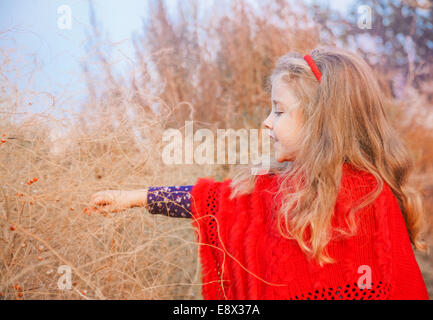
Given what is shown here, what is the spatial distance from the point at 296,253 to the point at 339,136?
1.21 ft

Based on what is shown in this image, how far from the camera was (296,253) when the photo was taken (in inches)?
40.6

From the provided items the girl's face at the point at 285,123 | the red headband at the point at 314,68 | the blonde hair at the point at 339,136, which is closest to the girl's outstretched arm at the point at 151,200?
the blonde hair at the point at 339,136

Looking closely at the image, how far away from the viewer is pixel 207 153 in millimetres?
2260

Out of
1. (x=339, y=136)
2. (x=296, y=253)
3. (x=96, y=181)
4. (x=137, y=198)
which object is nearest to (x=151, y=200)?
(x=137, y=198)

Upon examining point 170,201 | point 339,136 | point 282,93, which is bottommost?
point 170,201

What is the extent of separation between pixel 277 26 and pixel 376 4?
598mm

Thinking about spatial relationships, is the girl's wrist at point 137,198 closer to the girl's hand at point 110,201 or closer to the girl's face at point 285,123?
the girl's hand at point 110,201

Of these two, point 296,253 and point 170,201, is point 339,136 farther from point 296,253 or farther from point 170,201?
point 170,201

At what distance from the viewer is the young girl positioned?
3.28ft

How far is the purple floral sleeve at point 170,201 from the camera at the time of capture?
119 centimetres

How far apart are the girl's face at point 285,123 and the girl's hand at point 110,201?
0.50 m

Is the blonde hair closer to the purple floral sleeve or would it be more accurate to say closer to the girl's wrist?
the purple floral sleeve

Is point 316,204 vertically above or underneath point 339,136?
underneath

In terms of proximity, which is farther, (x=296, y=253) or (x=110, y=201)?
(x=110, y=201)
